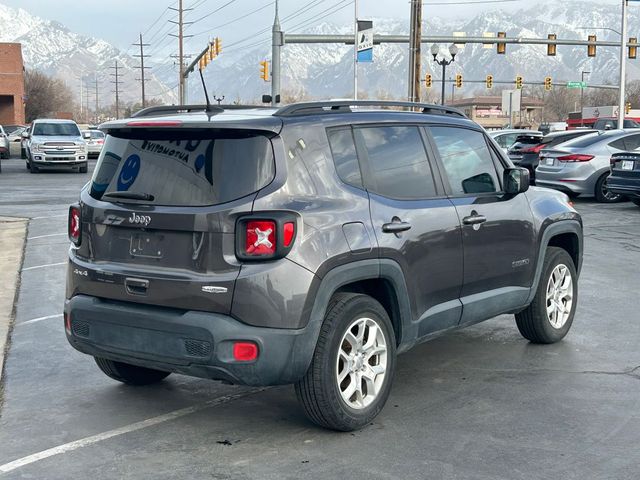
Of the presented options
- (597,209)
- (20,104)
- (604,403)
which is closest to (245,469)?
(604,403)

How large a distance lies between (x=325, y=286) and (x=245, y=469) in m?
1.06

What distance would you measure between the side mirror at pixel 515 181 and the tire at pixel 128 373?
9.32 feet

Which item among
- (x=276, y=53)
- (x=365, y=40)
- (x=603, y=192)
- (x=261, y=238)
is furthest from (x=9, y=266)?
(x=276, y=53)

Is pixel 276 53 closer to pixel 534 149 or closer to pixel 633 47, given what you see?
pixel 534 149

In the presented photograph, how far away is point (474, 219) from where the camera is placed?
606 cm

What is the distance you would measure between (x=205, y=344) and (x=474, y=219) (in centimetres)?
226

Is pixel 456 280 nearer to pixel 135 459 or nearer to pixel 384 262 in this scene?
pixel 384 262

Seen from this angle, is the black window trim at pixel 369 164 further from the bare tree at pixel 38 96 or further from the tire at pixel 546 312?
the bare tree at pixel 38 96

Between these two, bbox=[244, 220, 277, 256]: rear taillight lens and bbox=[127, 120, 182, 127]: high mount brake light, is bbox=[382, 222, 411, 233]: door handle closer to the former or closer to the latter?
bbox=[244, 220, 277, 256]: rear taillight lens

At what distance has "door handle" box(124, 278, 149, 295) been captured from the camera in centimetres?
496

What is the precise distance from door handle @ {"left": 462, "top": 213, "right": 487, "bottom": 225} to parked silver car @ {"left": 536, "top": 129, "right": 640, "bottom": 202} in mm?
14494

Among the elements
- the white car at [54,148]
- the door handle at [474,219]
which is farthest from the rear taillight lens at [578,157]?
the white car at [54,148]

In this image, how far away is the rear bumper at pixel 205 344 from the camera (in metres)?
4.70

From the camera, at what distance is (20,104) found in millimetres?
71875
